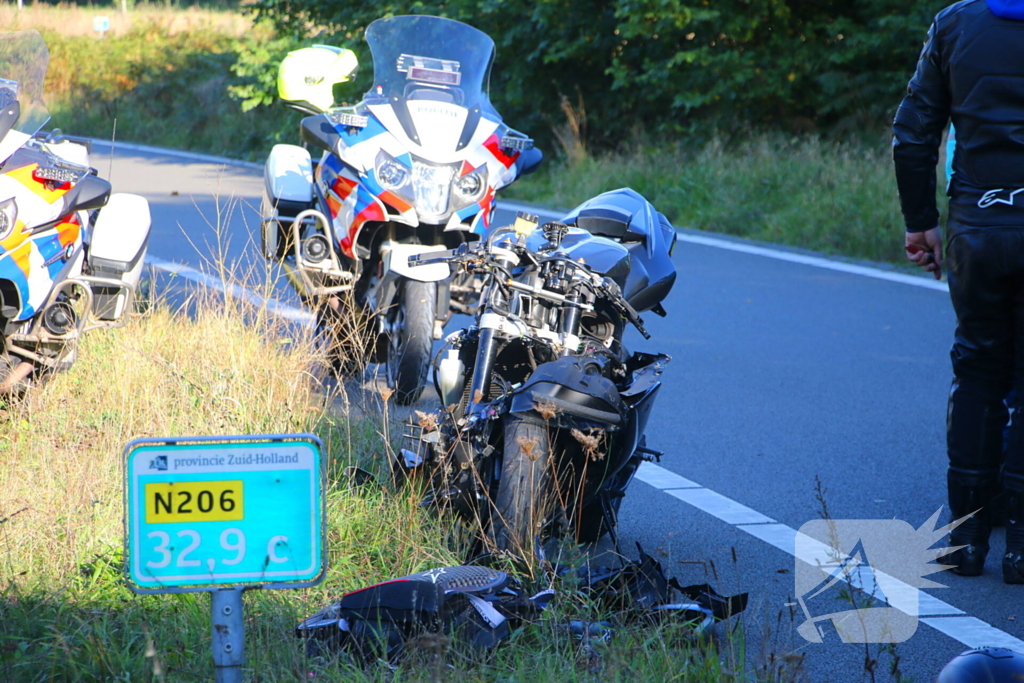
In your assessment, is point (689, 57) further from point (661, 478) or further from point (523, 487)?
point (523, 487)

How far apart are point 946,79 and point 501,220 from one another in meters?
8.74

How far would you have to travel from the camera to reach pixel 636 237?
15.2ft

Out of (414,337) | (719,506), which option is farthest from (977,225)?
(414,337)

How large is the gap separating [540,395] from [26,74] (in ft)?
10.1

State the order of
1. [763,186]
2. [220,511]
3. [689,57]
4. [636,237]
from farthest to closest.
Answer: [689,57]
[763,186]
[636,237]
[220,511]

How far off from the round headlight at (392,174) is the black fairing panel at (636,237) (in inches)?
54.6

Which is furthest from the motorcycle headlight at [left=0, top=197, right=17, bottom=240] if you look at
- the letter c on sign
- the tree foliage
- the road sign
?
the road sign

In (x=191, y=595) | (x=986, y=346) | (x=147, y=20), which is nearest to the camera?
(x=191, y=595)

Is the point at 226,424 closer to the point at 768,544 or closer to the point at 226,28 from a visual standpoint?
the point at 768,544

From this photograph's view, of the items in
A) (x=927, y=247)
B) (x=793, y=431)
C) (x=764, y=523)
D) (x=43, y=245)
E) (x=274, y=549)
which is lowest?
(x=793, y=431)

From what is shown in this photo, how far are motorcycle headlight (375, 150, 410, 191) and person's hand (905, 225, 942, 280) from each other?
2548 mm

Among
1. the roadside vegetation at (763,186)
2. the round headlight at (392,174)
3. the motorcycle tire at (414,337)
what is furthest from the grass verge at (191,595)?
the roadside vegetation at (763,186)

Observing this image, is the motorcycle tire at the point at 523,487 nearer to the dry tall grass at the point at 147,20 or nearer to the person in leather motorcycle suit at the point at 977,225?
the person in leather motorcycle suit at the point at 977,225

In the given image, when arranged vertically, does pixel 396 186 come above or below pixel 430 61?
below
